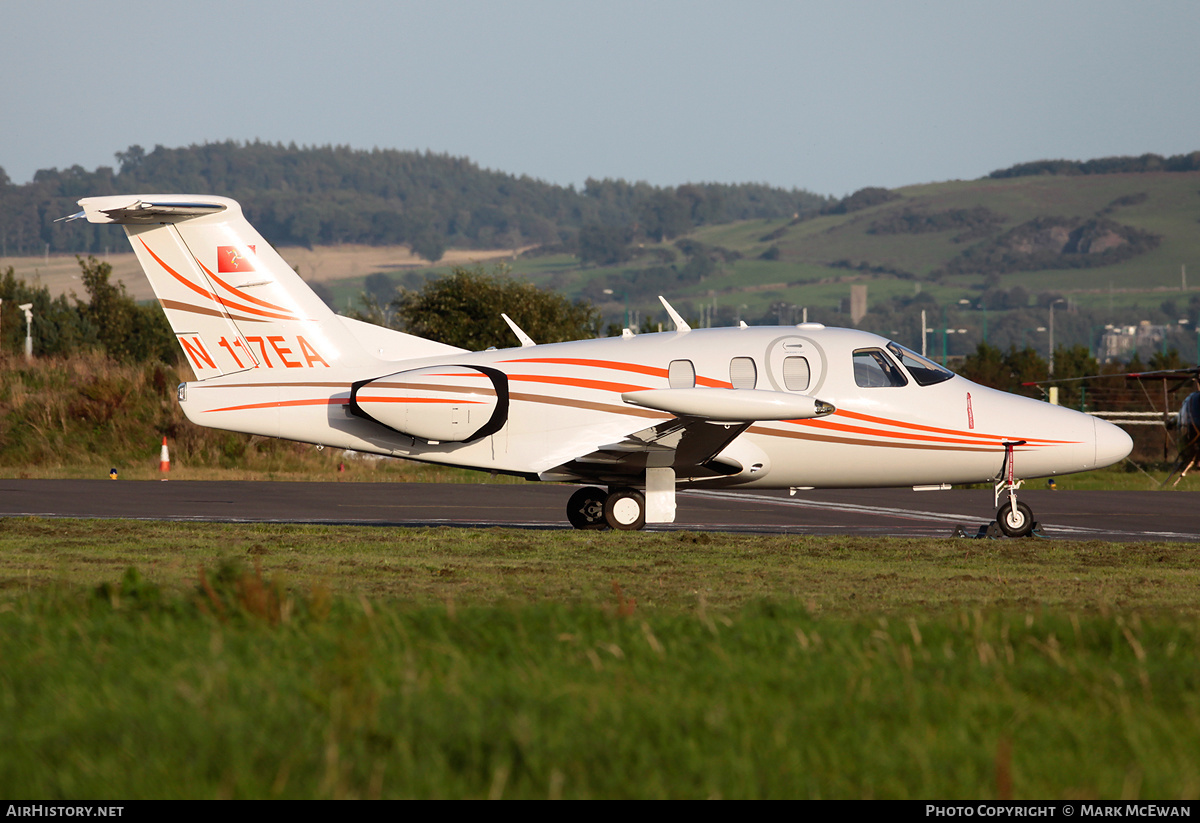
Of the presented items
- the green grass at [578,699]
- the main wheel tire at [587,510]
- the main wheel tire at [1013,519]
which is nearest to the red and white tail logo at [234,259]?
the main wheel tire at [587,510]

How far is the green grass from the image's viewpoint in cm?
410

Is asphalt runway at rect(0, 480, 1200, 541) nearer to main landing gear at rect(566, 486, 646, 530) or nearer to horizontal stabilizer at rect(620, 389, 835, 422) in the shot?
main landing gear at rect(566, 486, 646, 530)

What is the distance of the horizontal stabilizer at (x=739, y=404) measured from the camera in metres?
15.7

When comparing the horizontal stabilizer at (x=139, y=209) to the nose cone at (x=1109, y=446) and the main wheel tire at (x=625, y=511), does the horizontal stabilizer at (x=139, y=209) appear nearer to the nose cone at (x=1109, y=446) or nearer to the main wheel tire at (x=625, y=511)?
the main wheel tire at (x=625, y=511)

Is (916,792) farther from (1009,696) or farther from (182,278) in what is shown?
(182,278)

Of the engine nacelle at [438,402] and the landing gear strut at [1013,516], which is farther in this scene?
the landing gear strut at [1013,516]

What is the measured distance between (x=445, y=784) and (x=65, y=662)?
2.48 m

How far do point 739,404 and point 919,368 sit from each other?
11.4 feet

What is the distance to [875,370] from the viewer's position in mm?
17531

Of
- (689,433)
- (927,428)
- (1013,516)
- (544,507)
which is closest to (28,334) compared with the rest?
(544,507)

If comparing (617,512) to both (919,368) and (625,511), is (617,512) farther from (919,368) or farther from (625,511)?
(919,368)

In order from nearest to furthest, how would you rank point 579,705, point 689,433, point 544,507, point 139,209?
1. point 579,705
2. point 139,209
3. point 689,433
4. point 544,507
